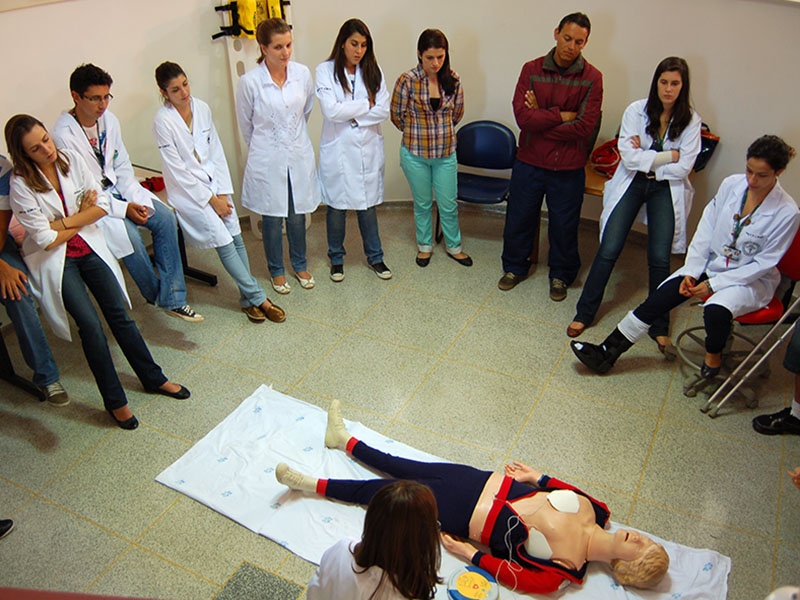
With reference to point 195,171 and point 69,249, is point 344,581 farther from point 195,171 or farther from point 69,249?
point 195,171

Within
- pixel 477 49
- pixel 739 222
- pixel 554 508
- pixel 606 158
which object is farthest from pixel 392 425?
pixel 477 49

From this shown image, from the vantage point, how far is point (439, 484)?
2.60 metres

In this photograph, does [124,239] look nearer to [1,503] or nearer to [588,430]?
[1,503]

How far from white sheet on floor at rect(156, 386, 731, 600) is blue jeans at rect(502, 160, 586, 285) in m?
1.69

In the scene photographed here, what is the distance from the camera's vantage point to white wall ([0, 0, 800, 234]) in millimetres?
3688

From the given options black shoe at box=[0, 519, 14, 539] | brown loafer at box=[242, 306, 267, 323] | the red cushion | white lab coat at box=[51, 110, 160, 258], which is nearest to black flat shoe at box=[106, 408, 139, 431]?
black shoe at box=[0, 519, 14, 539]

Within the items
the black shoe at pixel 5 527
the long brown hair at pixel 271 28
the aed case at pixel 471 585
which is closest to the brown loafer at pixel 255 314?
the long brown hair at pixel 271 28

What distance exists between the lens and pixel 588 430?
3164mm

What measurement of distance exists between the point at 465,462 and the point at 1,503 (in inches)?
77.3

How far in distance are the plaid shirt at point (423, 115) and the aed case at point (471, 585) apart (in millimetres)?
2572

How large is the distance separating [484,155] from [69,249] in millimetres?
2726

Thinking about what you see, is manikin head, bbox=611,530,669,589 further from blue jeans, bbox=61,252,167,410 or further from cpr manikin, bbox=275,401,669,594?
blue jeans, bbox=61,252,167,410

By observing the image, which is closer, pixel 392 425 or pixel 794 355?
pixel 794 355

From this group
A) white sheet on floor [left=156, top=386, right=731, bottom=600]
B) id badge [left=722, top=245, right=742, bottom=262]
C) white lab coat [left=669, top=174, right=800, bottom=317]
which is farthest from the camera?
id badge [left=722, top=245, right=742, bottom=262]
